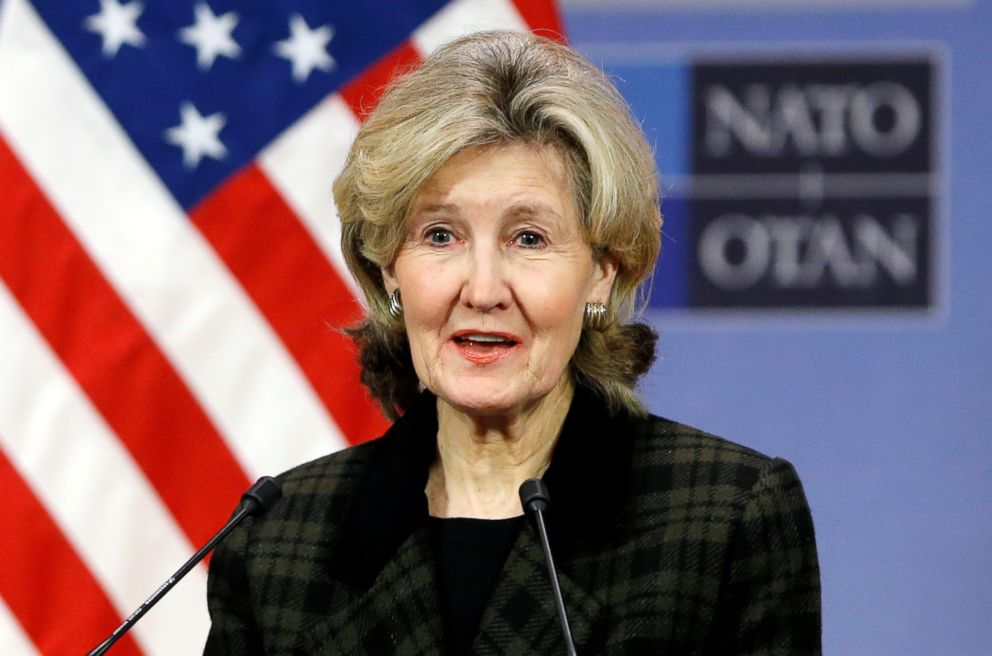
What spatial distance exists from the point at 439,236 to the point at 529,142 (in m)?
0.13

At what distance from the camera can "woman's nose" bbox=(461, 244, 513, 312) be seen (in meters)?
1.46

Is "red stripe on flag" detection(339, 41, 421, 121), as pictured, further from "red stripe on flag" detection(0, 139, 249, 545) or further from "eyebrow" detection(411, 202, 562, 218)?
"eyebrow" detection(411, 202, 562, 218)

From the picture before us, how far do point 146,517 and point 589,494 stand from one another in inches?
42.7

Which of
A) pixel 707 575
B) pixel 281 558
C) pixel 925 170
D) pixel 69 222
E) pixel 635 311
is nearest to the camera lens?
pixel 707 575

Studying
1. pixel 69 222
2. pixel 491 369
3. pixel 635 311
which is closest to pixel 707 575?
pixel 491 369

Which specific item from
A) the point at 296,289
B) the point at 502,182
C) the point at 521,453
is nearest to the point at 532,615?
the point at 521,453

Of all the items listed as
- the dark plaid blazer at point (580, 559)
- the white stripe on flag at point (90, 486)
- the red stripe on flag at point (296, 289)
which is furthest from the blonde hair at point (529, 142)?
the white stripe on flag at point (90, 486)

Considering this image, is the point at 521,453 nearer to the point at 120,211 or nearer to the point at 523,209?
the point at 523,209

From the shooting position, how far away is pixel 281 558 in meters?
1.62

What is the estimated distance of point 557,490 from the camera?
1548 millimetres

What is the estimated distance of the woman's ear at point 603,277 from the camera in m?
1.59

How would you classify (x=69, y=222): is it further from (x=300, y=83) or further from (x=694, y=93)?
(x=694, y=93)

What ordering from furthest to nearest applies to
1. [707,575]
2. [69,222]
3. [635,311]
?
[69,222]
[635,311]
[707,575]

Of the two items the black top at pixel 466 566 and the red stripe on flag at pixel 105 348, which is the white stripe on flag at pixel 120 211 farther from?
the black top at pixel 466 566
